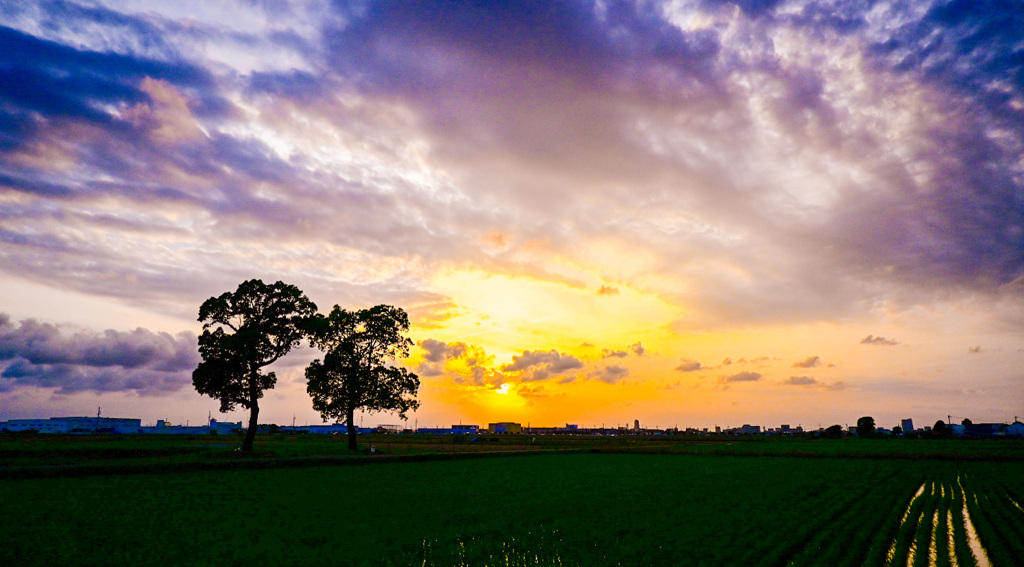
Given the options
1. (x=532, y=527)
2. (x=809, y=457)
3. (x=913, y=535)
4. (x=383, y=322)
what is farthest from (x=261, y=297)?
(x=809, y=457)

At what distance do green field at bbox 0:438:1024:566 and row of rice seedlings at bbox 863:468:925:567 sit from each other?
0.12m

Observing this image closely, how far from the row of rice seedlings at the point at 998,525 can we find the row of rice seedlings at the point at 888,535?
2.69 m

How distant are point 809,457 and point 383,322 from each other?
6505 cm

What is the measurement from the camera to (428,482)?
3716cm

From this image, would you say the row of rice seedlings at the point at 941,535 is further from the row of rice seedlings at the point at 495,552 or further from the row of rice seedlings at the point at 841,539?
the row of rice seedlings at the point at 495,552

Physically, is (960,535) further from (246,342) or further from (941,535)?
(246,342)

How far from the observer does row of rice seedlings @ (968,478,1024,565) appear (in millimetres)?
19091

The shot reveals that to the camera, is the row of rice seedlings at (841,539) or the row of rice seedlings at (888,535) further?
the row of rice seedlings at (888,535)

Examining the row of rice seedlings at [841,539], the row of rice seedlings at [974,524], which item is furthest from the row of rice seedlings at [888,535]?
the row of rice seedlings at [974,524]

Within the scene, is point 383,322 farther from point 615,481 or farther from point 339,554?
point 339,554

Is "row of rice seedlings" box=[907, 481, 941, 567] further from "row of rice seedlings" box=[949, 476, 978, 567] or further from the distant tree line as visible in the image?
the distant tree line

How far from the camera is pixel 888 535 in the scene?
71.0 feet

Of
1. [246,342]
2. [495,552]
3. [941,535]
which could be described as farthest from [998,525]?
[246,342]

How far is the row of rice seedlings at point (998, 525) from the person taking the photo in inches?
752
